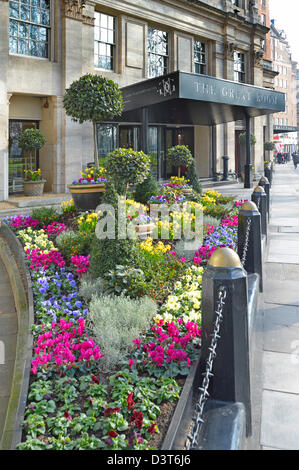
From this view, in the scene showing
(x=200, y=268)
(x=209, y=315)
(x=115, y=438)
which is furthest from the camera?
(x=200, y=268)

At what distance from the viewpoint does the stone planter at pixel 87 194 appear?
10844 millimetres

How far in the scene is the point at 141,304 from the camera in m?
5.18

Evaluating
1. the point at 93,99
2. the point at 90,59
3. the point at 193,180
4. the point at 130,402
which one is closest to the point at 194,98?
the point at 193,180

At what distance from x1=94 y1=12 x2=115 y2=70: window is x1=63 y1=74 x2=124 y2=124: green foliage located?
909cm

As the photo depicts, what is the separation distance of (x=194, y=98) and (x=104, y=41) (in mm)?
8266

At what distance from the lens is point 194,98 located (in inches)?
571

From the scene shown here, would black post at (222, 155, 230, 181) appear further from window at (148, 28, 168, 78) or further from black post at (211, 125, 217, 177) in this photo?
window at (148, 28, 168, 78)

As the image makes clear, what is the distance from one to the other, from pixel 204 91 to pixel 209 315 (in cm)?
1301

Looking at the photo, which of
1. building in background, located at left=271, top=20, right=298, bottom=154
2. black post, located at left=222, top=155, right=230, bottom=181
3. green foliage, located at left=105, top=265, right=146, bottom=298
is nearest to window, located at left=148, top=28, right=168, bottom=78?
black post, located at left=222, top=155, right=230, bottom=181

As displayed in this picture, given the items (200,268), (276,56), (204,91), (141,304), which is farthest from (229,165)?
(276,56)

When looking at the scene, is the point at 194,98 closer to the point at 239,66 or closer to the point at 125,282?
the point at 125,282

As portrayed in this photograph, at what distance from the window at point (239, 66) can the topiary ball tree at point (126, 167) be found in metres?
Answer: 22.9
